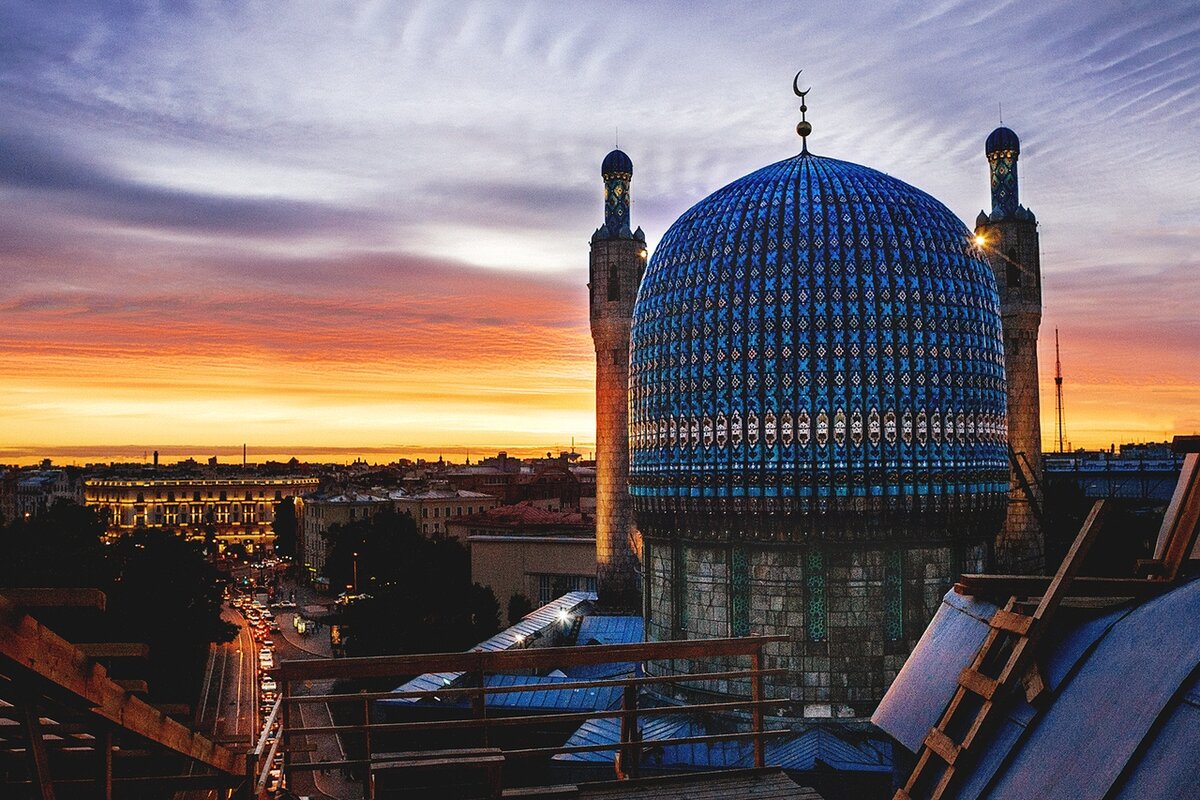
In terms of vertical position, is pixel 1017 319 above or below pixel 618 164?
below

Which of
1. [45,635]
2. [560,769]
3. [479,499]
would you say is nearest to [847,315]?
[560,769]

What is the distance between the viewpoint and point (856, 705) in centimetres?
1897

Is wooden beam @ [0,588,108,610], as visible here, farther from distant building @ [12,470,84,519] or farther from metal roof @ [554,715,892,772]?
distant building @ [12,470,84,519]

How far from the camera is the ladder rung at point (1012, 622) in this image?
690 cm

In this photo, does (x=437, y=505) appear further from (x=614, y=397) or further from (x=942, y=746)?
(x=942, y=746)

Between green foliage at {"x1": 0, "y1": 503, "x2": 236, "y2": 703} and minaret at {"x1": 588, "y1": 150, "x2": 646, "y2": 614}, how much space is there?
46.1 feet

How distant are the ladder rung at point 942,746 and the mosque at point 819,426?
35.8 feet

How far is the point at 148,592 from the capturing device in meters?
39.6

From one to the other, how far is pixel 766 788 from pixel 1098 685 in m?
3.52

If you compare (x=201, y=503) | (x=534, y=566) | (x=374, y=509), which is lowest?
(x=201, y=503)

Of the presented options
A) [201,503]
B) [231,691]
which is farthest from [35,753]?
[201,503]

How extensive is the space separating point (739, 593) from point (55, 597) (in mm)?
14566

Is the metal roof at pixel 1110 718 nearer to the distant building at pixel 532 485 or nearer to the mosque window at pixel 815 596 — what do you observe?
the mosque window at pixel 815 596

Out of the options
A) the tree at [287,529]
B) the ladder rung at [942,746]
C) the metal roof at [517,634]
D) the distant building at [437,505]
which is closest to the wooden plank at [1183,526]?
the ladder rung at [942,746]
